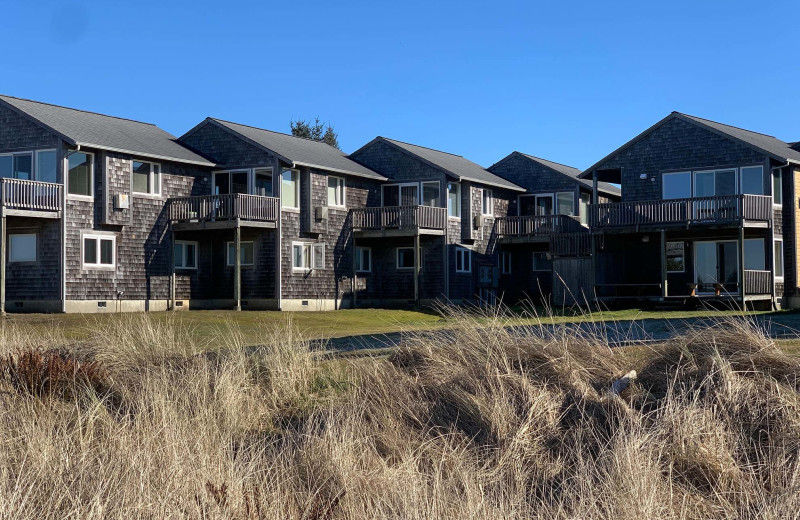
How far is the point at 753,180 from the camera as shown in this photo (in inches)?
1325

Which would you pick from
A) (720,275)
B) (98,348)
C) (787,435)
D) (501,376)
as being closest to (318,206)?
(720,275)

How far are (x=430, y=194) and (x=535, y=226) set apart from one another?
18.0 ft

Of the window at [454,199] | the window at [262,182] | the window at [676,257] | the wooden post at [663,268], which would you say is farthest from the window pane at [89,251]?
the window at [676,257]

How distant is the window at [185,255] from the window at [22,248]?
5506 millimetres

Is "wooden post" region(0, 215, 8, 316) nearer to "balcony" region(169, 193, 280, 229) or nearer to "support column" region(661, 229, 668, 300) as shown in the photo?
"balcony" region(169, 193, 280, 229)

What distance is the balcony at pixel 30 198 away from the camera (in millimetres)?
29984

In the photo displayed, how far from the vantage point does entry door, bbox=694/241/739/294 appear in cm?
3428

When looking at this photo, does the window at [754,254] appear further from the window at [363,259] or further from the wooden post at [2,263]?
the wooden post at [2,263]

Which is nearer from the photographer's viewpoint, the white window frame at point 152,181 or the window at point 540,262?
the white window frame at point 152,181

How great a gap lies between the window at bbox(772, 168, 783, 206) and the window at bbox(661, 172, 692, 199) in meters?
2.88

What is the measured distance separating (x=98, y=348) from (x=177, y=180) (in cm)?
2237

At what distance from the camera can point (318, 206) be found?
37562 millimetres

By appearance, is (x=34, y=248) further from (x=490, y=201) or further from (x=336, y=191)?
(x=490, y=201)

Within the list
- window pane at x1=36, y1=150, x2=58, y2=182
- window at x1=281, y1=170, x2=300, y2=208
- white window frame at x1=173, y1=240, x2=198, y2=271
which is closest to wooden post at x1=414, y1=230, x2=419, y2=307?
window at x1=281, y1=170, x2=300, y2=208
